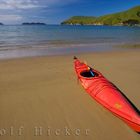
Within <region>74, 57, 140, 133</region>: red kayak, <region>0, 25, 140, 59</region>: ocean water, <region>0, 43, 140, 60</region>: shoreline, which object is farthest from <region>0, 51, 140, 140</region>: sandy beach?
<region>0, 25, 140, 59</region>: ocean water

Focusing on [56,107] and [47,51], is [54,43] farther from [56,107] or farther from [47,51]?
[56,107]

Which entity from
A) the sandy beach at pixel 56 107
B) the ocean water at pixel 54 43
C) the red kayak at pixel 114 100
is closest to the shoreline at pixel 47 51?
the ocean water at pixel 54 43

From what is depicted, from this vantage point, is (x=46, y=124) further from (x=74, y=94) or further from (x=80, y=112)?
(x=74, y=94)

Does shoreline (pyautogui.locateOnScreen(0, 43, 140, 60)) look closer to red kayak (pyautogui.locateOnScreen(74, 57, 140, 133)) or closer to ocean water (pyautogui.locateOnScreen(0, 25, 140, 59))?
ocean water (pyautogui.locateOnScreen(0, 25, 140, 59))

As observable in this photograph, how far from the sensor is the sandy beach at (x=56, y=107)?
4.70 m

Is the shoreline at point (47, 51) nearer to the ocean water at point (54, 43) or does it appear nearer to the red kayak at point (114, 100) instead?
the ocean water at point (54, 43)

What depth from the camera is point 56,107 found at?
591 centimetres

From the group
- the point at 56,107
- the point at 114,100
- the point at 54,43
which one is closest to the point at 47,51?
the point at 54,43

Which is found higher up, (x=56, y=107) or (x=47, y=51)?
(x=56, y=107)

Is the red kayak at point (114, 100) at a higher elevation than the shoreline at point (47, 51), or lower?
higher

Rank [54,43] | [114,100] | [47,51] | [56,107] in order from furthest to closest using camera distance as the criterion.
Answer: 1. [54,43]
2. [47,51]
3. [56,107]
4. [114,100]

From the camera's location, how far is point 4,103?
20.2 feet

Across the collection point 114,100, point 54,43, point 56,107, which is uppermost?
point 114,100

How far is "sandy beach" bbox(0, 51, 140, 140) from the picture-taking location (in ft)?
15.4
